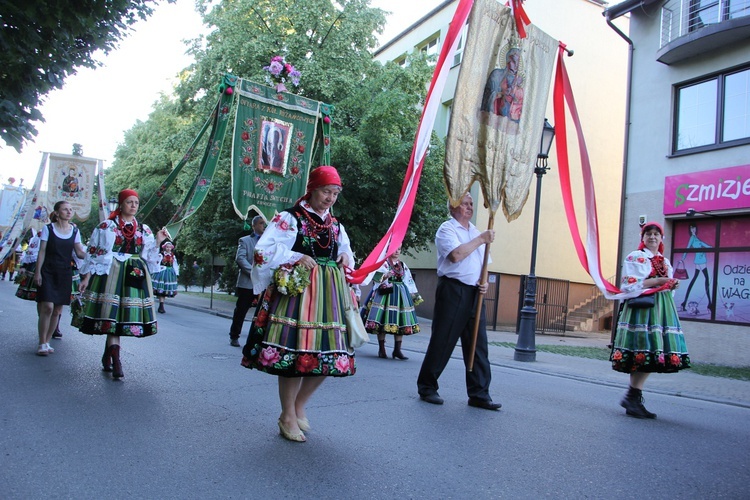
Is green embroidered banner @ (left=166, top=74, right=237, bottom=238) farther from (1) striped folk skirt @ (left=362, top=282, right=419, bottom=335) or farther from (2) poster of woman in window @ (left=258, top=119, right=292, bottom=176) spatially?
(1) striped folk skirt @ (left=362, top=282, right=419, bottom=335)

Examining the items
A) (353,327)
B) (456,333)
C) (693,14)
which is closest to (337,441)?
(353,327)

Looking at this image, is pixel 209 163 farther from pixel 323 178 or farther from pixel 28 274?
pixel 28 274

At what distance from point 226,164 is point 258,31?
18.2 feet

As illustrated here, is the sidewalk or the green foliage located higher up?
the green foliage

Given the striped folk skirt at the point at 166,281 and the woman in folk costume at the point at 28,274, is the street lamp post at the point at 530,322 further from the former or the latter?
the striped folk skirt at the point at 166,281

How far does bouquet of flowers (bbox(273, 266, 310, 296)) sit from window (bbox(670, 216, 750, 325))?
12.2 m

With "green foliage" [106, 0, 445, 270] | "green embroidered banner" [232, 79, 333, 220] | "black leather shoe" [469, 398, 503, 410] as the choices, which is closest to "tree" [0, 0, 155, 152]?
"green embroidered banner" [232, 79, 333, 220]

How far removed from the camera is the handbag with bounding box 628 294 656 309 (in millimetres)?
5812

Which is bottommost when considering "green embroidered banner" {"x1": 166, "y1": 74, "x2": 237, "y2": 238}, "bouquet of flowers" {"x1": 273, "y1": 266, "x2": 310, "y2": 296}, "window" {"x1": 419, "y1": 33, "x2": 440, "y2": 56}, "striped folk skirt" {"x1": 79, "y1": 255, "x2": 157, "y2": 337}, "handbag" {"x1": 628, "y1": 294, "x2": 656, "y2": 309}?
"striped folk skirt" {"x1": 79, "y1": 255, "x2": 157, "y2": 337}

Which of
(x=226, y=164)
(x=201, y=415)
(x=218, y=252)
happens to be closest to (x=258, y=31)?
(x=226, y=164)

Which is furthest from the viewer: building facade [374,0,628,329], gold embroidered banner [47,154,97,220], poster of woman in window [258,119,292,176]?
building facade [374,0,628,329]

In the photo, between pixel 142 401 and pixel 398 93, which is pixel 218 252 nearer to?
pixel 398 93

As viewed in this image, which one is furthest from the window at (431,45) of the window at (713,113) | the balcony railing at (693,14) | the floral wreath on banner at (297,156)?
the floral wreath on banner at (297,156)

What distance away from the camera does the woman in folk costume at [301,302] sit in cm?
389
